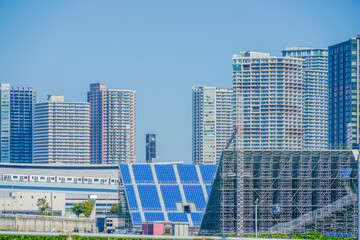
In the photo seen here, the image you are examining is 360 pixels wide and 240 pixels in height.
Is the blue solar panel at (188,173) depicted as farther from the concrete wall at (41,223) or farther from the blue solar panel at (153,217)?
the concrete wall at (41,223)

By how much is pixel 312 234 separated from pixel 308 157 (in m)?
21.8

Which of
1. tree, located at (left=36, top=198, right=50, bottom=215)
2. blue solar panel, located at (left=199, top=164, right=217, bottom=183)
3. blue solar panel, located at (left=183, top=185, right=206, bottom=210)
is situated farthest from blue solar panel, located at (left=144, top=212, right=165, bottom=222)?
tree, located at (left=36, top=198, right=50, bottom=215)

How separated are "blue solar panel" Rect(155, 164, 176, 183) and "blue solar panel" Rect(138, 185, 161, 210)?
2120mm

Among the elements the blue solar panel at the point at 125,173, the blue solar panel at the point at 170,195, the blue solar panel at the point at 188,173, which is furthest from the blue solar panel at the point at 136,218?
the blue solar panel at the point at 188,173

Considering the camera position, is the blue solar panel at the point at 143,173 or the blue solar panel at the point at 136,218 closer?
the blue solar panel at the point at 136,218

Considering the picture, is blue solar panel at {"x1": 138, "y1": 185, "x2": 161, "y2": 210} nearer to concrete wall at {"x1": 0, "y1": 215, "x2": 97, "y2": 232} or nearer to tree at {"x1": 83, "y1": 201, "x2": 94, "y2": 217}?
concrete wall at {"x1": 0, "y1": 215, "x2": 97, "y2": 232}

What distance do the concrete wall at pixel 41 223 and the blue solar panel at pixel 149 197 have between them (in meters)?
7.96

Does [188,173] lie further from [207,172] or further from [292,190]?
[292,190]

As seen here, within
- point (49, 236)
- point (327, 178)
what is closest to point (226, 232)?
point (327, 178)

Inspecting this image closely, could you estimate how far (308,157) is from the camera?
90.9m

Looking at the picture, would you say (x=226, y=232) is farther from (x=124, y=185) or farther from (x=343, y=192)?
(x=124, y=185)

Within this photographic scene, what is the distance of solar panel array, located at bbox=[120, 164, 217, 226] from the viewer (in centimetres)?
10580

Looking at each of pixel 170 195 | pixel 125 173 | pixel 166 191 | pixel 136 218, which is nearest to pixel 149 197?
pixel 166 191

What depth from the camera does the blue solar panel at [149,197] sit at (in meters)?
106
